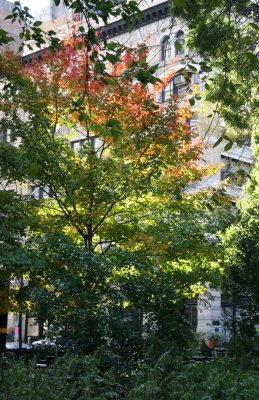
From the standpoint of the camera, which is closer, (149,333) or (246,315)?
(149,333)

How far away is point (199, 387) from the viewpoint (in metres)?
7.36

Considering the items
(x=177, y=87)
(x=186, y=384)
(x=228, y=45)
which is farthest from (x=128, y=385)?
(x=177, y=87)

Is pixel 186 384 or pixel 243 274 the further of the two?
pixel 243 274

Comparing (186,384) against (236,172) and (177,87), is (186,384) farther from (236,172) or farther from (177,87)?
(177,87)

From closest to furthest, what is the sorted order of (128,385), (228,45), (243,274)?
(128,385)
(228,45)
(243,274)

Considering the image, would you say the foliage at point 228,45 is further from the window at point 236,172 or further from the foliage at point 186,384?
the foliage at point 186,384

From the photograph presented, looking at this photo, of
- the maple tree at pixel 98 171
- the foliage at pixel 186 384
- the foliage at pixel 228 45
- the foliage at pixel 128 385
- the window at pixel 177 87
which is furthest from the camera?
the window at pixel 177 87

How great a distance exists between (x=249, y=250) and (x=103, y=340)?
735 cm

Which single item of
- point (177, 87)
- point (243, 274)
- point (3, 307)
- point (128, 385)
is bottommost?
point (128, 385)

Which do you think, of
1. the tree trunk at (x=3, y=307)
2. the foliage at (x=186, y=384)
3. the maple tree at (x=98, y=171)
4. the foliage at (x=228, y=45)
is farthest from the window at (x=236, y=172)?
the tree trunk at (x=3, y=307)

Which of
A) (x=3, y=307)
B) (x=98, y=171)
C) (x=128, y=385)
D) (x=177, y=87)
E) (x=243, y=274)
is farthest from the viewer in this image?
(x=177, y=87)

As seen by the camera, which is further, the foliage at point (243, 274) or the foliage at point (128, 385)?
the foliage at point (243, 274)

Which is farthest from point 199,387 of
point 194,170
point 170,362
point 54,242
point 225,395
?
point 194,170

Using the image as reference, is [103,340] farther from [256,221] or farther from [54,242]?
[256,221]
